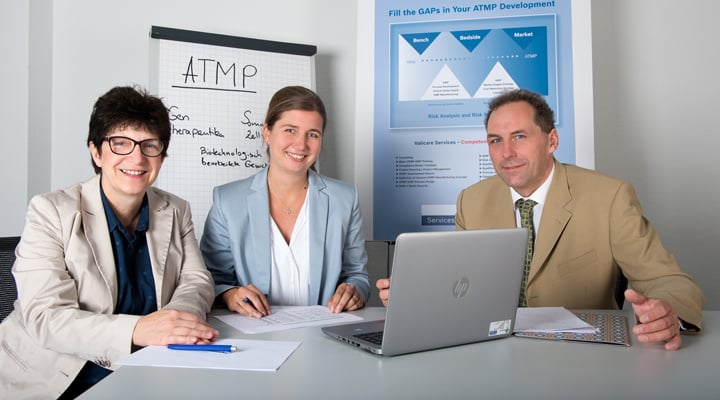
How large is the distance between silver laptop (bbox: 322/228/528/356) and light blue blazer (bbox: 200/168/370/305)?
83 cm

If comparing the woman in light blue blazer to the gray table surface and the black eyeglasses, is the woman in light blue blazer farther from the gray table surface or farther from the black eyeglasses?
the gray table surface

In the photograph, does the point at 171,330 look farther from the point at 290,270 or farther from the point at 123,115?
the point at 290,270

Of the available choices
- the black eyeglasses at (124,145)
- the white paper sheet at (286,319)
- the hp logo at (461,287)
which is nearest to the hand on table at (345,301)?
the white paper sheet at (286,319)

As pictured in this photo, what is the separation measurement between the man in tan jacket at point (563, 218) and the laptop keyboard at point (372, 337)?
2.74 ft

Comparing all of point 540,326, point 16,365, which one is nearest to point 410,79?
point 540,326

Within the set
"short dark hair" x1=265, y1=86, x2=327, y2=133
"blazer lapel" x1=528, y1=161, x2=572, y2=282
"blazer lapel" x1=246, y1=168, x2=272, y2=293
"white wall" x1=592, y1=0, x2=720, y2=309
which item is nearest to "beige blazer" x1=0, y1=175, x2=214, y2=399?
"blazer lapel" x1=246, y1=168, x2=272, y2=293

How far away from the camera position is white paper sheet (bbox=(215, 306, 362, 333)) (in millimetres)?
1509

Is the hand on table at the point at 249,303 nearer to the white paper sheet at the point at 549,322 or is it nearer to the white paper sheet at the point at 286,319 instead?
the white paper sheet at the point at 286,319

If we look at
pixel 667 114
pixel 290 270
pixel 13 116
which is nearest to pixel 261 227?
pixel 290 270

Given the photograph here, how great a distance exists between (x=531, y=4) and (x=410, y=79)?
2.30ft

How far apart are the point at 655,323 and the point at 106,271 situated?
1.37 metres

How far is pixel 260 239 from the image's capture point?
216 cm

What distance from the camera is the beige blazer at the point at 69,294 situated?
142 cm

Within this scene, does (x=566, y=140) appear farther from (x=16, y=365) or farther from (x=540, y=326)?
(x=16, y=365)
